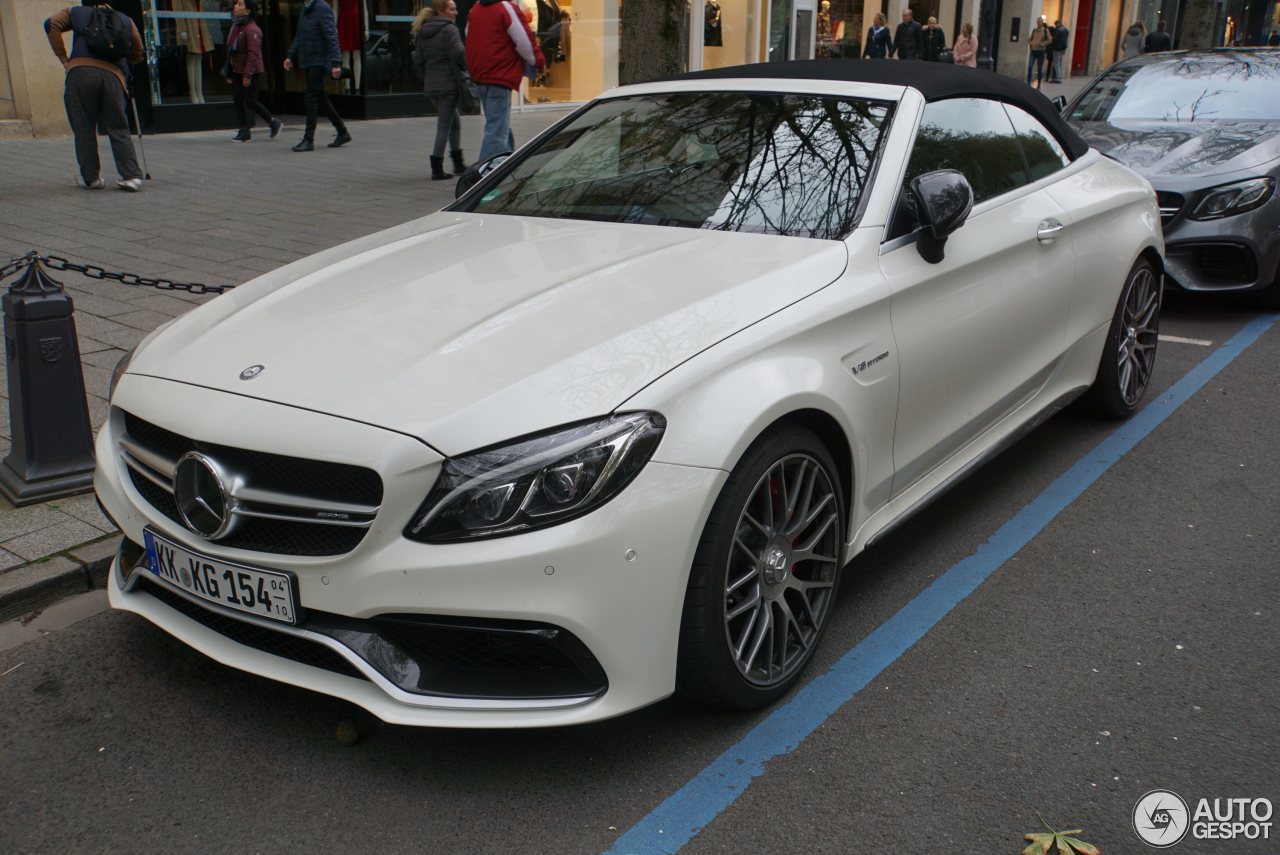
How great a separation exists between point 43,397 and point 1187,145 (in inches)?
275

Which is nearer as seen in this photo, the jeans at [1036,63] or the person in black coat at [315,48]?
the person in black coat at [315,48]

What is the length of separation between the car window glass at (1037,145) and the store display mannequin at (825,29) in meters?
21.9

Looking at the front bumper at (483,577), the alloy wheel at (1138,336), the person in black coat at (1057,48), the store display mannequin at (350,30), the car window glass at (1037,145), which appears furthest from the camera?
the person in black coat at (1057,48)

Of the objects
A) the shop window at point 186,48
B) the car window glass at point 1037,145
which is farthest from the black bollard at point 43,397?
the shop window at point 186,48

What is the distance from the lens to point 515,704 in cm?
252

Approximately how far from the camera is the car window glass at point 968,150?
144 inches

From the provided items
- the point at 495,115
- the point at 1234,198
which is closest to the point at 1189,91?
the point at 1234,198

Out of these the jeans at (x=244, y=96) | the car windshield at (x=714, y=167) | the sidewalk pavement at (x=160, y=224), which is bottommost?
the sidewalk pavement at (x=160, y=224)

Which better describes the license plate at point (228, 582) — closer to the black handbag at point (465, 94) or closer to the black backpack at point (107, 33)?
the black backpack at point (107, 33)

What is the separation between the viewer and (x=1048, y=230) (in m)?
4.23

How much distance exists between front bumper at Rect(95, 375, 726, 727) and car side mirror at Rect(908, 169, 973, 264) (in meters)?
1.29

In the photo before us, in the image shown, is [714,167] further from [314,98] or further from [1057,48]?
[1057,48]

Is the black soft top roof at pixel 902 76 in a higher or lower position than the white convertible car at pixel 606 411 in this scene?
higher

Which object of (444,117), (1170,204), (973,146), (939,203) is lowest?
(1170,204)
